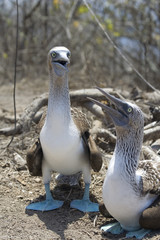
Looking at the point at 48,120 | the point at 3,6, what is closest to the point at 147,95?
the point at 48,120

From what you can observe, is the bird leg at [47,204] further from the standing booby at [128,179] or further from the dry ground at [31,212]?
the standing booby at [128,179]

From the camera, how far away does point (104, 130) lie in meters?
5.26

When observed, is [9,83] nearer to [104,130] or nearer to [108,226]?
[104,130]

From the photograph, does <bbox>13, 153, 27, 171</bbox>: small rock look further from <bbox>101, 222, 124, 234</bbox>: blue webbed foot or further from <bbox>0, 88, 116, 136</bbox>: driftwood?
<bbox>101, 222, 124, 234</bbox>: blue webbed foot

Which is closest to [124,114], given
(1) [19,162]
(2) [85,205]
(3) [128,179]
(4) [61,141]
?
(3) [128,179]

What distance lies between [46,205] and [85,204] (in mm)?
424

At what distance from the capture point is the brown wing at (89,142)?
3908 millimetres

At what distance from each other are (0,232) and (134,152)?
4.77 feet

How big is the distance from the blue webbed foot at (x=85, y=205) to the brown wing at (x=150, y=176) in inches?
30.6

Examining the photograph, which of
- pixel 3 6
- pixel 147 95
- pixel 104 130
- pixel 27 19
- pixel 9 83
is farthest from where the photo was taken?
Answer: pixel 3 6

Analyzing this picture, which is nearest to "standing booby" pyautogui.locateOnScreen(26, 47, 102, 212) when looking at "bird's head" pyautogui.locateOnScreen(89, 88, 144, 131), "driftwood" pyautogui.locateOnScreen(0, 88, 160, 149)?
"bird's head" pyautogui.locateOnScreen(89, 88, 144, 131)

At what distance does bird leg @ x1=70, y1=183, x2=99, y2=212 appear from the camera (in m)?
3.96

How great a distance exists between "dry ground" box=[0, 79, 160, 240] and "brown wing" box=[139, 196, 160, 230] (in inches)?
4.0

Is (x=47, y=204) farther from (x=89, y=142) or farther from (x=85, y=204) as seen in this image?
(x=89, y=142)
